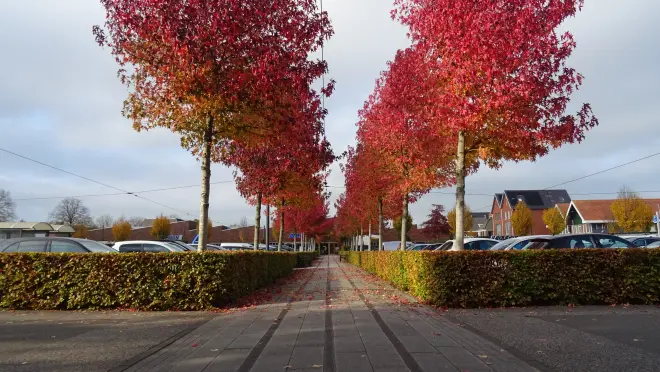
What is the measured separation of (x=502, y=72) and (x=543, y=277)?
4521 mm

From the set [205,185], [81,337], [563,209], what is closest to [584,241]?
[205,185]

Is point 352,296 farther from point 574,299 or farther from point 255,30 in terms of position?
point 255,30

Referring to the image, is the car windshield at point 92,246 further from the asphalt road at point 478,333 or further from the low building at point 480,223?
the low building at point 480,223

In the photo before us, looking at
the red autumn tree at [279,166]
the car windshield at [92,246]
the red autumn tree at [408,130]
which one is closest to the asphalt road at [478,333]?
the car windshield at [92,246]

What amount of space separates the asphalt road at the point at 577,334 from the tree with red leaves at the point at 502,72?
3.36 metres

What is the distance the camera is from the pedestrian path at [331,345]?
17.4 feet

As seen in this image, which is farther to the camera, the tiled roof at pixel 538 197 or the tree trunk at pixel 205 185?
the tiled roof at pixel 538 197

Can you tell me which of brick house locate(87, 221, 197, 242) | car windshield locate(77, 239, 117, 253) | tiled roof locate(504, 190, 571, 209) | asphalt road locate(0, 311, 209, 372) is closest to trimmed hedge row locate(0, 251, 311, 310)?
asphalt road locate(0, 311, 209, 372)

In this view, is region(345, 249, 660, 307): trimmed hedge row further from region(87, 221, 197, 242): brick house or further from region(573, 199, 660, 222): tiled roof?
region(87, 221, 197, 242): brick house

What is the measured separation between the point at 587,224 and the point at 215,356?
197ft

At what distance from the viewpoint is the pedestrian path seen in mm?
5316

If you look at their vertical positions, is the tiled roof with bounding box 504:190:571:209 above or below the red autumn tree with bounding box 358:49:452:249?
above

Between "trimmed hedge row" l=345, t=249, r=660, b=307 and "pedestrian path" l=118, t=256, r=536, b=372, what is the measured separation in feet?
2.81

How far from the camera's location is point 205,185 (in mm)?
11328
